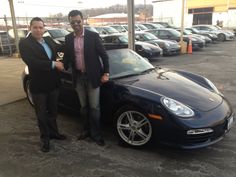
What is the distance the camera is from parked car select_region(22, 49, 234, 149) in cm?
356

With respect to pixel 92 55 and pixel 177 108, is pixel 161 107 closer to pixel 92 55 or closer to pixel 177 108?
pixel 177 108

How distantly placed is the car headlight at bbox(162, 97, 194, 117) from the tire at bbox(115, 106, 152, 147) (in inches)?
13.2

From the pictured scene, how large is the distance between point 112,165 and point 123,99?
90 cm

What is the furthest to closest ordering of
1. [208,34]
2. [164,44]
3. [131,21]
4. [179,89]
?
[208,34] → [164,44] → [131,21] → [179,89]

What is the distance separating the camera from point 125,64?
475 centimetres

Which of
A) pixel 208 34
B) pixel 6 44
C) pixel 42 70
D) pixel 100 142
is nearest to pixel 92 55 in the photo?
pixel 42 70

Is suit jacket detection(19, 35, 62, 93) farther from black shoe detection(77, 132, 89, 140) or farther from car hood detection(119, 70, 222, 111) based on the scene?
car hood detection(119, 70, 222, 111)

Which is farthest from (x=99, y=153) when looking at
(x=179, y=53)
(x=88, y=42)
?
(x=179, y=53)

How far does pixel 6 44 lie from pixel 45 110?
14.2 meters

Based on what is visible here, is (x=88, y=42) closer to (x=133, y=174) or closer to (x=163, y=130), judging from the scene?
(x=163, y=130)

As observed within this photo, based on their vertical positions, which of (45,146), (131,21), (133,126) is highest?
(131,21)

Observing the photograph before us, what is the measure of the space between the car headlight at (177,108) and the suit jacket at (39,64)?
153 centimetres

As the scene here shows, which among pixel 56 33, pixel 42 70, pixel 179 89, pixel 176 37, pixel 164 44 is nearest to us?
pixel 42 70

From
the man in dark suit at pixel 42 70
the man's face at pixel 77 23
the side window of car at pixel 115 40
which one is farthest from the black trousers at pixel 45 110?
the side window of car at pixel 115 40
